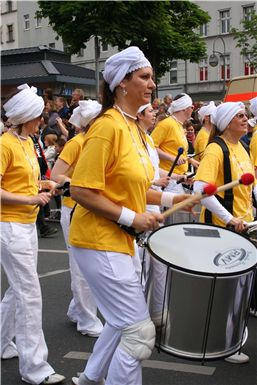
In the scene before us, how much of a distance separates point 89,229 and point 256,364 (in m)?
1.92

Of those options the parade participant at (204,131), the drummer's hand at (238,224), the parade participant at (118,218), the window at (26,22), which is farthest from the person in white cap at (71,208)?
the window at (26,22)

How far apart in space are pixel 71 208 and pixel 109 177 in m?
1.89

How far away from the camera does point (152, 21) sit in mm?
24438

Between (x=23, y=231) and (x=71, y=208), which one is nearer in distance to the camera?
(x=23, y=231)

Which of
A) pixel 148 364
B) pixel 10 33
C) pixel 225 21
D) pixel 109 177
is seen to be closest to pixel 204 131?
pixel 148 364

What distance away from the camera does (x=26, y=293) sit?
3824mm

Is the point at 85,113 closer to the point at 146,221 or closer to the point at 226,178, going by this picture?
the point at 226,178

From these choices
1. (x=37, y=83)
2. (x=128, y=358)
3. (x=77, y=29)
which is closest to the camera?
(x=128, y=358)

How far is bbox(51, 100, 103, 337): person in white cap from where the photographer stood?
15.7 ft

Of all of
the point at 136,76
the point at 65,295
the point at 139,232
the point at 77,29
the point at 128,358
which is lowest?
the point at 65,295

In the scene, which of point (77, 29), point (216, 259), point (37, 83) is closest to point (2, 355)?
point (216, 259)

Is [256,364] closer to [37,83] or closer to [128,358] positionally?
[128,358]

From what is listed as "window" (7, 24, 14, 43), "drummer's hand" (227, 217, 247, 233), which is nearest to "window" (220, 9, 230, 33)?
"window" (7, 24, 14, 43)

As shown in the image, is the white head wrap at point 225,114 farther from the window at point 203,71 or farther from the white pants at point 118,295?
the window at point 203,71
